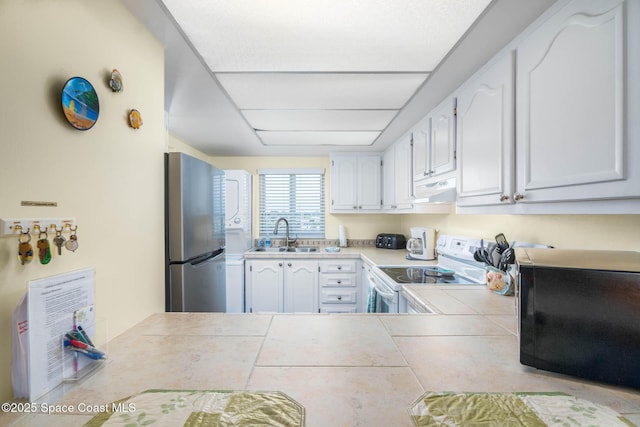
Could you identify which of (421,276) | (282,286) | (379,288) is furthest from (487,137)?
(282,286)

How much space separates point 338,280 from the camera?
10.5ft

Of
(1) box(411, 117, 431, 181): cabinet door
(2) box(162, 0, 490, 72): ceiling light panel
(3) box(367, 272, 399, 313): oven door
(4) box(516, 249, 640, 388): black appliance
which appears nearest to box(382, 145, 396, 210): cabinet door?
(1) box(411, 117, 431, 181): cabinet door

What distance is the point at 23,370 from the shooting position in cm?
65

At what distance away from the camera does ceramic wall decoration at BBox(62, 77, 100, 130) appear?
2.57 feet

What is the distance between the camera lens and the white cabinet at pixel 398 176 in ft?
8.39

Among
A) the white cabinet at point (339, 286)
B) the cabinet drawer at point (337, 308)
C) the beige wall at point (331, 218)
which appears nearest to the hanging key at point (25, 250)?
the white cabinet at point (339, 286)

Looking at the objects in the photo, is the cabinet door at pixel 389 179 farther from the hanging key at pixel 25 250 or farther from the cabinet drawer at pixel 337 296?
the hanging key at pixel 25 250

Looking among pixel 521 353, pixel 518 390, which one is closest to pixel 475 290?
pixel 521 353

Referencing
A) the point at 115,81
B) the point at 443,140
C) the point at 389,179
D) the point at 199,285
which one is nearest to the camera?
the point at 115,81

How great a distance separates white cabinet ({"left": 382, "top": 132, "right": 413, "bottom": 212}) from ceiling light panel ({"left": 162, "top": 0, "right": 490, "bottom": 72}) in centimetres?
118

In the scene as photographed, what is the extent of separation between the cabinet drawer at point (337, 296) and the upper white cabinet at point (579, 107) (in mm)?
2346

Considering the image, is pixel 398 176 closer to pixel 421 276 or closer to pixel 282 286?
pixel 421 276

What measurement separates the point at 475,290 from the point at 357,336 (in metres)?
0.98

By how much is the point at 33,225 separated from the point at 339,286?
2816 millimetres
